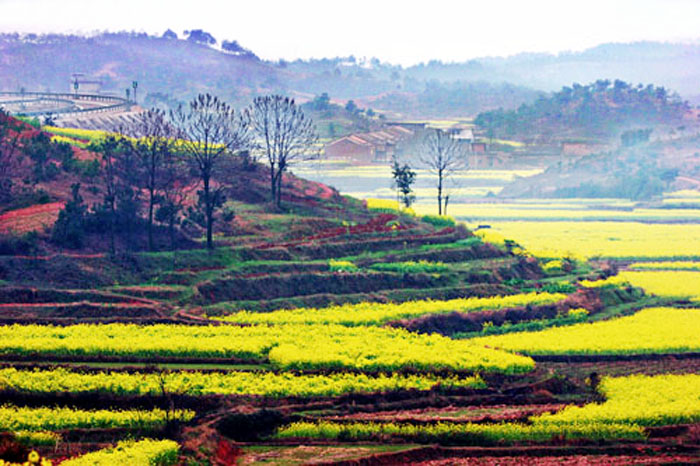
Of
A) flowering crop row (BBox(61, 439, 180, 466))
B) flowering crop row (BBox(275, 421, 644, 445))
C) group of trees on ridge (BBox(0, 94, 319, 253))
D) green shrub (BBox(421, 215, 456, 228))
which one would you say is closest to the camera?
flowering crop row (BBox(61, 439, 180, 466))

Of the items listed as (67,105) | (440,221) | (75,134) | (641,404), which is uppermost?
(67,105)

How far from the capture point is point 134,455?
18.0 m

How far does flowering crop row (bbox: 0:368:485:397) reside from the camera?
22031 millimetres

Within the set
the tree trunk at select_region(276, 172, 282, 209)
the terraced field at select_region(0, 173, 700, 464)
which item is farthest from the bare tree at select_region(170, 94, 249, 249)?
the tree trunk at select_region(276, 172, 282, 209)

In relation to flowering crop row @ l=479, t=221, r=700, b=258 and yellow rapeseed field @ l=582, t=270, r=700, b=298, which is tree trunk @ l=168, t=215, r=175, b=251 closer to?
flowering crop row @ l=479, t=221, r=700, b=258

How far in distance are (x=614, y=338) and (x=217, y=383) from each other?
44.0 feet

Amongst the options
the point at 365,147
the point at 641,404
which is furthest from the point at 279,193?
the point at 365,147

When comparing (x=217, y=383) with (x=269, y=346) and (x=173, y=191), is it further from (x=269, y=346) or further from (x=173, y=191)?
(x=173, y=191)

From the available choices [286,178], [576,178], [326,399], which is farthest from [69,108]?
[326,399]

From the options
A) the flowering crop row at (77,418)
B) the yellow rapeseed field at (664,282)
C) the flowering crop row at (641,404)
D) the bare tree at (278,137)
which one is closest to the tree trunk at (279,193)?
the bare tree at (278,137)

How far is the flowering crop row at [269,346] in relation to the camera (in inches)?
977

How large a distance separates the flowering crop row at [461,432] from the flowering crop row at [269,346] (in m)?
3.83

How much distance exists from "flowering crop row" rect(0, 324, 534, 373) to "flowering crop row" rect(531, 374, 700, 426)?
8.87 feet

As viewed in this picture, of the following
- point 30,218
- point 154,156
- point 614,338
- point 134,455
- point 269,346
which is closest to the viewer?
point 134,455
